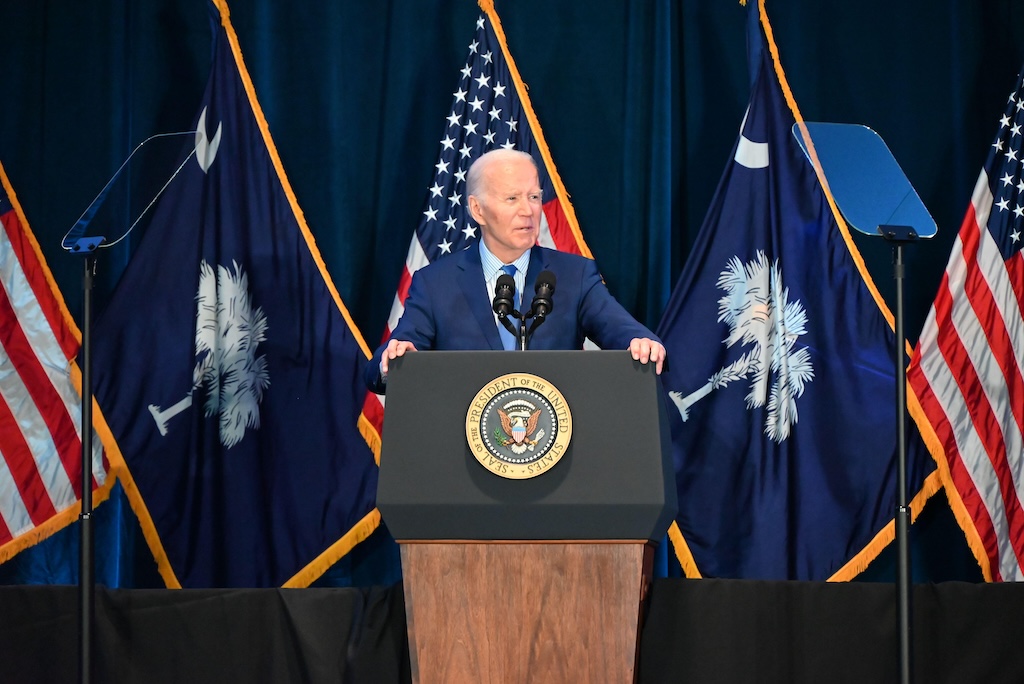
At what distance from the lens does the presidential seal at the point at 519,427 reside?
8.76 ft

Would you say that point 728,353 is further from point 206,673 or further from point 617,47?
point 206,673

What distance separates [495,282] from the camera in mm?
3285

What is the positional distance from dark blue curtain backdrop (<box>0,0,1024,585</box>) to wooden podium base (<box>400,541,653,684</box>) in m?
2.11

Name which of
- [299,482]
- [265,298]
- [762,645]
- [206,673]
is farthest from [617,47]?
[206,673]

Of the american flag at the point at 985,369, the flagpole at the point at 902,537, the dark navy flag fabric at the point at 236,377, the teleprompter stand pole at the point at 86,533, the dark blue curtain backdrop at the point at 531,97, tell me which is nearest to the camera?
the flagpole at the point at 902,537

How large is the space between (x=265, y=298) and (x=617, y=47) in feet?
5.79

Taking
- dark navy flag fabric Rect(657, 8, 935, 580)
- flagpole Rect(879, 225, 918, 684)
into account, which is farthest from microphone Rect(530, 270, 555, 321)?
dark navy flag fabric Rect(657, 8, 935, 580)

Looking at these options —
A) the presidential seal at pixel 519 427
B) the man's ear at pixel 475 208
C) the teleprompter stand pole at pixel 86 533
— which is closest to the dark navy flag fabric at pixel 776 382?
the man's ear at pixel 475 208

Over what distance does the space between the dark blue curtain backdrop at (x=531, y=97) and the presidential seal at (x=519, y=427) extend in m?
2.11

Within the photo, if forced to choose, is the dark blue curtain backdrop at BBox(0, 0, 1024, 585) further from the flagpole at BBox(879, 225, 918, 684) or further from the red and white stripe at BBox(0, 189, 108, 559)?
→ the flagpole at BBox(879, 225, 918, 684)

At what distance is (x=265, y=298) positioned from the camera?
467 cm

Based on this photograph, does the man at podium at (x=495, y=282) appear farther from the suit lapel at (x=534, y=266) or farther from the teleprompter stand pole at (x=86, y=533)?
the teleprompter stand pole at (x=86, y=533)

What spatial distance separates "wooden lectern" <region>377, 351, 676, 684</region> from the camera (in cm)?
266

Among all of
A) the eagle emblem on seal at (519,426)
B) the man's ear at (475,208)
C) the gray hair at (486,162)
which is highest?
the gray hair at (486,162)
